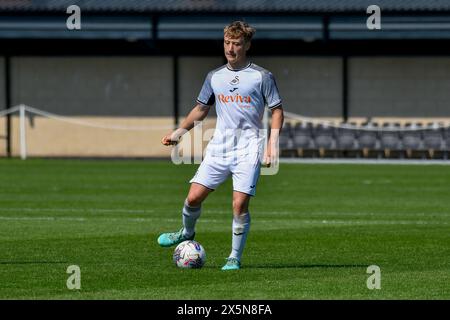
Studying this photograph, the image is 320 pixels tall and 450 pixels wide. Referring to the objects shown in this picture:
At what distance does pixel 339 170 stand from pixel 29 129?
1253 centimetres

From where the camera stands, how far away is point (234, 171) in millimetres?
12688

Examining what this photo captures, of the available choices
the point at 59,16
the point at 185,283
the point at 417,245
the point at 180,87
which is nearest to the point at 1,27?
the point at 59,16

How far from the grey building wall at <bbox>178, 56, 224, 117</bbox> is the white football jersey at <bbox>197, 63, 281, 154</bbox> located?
2898 centimetres

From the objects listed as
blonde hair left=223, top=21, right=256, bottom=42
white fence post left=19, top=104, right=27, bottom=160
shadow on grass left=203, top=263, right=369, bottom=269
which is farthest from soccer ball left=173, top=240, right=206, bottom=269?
white fence post left=19, top=104, right=27, bottom=160

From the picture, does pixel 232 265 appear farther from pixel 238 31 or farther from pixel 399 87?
pixel 399 87

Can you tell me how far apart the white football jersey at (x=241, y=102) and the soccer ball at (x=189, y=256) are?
3.22ft

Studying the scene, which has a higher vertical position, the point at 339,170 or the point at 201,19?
the point at 201,19

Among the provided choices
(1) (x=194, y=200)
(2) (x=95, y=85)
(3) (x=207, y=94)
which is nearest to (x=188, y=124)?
(3) (x=207, y=94)

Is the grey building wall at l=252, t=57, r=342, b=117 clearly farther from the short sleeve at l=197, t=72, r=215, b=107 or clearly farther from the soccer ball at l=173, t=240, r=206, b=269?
the soccer ball at l=173, t=240, r=206, b=269

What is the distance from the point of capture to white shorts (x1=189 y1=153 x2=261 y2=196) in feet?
41.2

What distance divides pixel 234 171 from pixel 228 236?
164 inches

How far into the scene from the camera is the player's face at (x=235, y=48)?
12312 mm

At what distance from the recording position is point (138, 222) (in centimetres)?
1883
